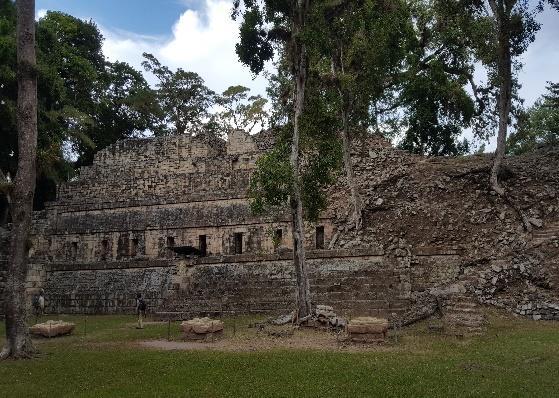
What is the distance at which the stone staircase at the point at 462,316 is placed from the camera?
12.9 meters

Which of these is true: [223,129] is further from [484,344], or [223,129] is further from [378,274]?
[484,344]

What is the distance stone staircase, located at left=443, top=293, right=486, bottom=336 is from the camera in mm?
12906

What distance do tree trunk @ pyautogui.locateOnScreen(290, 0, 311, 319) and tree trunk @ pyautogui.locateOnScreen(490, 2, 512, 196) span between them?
318 inches

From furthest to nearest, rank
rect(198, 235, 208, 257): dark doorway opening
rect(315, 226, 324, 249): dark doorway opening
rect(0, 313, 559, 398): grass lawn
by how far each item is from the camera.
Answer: rect(198, 235, 208, 257): dark doorway opening, rect(315, 226, 324, 249): dark doorway opening, rect(0, 313, 559, 398): grass lawn

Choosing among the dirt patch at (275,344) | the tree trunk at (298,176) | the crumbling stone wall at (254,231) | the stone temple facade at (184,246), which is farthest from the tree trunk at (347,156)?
the dirt patch at (275,344)

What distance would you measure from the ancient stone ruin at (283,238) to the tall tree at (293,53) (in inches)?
39.9

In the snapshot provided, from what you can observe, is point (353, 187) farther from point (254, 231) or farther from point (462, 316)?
point (462, 316)

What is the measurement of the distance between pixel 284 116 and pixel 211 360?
982 centimetres

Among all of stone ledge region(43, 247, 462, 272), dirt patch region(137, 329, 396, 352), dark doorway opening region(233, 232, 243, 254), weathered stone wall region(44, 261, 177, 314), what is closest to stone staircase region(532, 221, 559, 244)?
stone ledge region(43, 247, 462, 272)

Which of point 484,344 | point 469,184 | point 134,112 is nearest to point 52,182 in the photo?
point 134,112

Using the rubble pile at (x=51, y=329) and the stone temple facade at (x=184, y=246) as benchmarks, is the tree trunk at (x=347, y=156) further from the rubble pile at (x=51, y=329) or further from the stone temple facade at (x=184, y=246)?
the rubble pile at (x=51, y=329)

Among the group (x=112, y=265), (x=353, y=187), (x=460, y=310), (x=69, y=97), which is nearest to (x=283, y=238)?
(x=353, y=187)

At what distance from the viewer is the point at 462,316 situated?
13609 mm

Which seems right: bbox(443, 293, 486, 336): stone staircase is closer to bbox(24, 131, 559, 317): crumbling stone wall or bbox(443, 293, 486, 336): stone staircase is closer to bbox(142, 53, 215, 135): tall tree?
bbox(24, 131, 559, 317): crumbling stone wall
